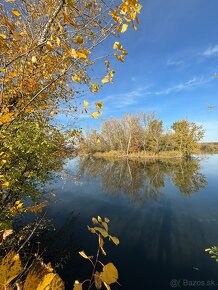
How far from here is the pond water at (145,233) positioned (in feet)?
28.1

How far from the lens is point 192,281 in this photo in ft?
26.8

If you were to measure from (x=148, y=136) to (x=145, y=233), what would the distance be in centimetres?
5316

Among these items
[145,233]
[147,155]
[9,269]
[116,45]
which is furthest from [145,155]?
[9,269]

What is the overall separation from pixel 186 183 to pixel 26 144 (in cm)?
2274

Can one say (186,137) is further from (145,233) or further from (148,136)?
(145,233)

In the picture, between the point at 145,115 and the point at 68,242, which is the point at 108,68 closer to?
the point at 68,242

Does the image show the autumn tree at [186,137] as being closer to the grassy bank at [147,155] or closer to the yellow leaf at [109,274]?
the grassy bank at [147,155]

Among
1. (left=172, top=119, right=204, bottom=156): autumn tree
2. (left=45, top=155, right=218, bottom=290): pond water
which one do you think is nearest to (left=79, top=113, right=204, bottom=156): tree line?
(left=172, top=119, right=204, bottom=156): autumn tree

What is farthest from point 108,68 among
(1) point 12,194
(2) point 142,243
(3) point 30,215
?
(3) point 30,215

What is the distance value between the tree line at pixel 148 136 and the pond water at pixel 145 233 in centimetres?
3868

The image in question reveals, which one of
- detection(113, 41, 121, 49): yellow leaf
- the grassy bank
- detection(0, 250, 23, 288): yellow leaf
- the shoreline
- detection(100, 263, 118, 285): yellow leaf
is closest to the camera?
detection(100, 263, 118, 285): yellow leaf

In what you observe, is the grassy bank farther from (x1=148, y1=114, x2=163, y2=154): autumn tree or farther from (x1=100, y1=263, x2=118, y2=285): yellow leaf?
(x1=100, y1=263, x2=118, y2=285): yellow leaf

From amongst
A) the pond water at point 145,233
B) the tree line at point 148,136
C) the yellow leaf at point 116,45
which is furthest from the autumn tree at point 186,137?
the yellow leaf at point 116,45

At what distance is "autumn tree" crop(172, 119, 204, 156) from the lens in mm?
61062
